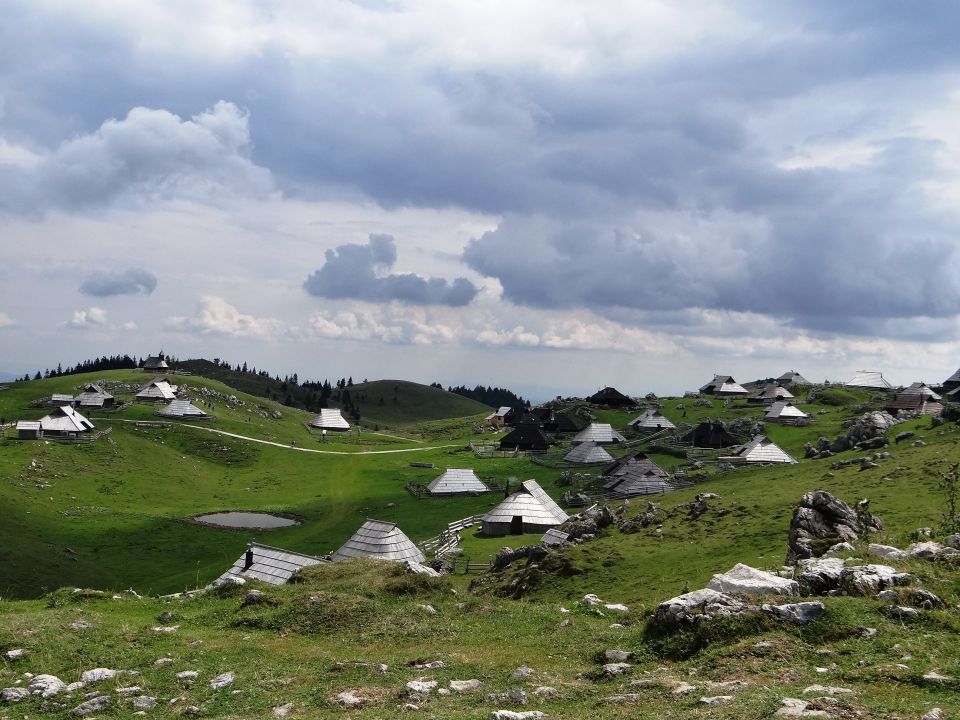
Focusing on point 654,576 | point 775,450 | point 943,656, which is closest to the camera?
point 943,656

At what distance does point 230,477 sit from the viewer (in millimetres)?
98938

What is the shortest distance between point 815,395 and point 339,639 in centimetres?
13676

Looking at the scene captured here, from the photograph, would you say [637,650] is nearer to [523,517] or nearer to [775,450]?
Answer: [523,517]

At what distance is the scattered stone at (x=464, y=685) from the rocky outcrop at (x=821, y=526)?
52.2 ft

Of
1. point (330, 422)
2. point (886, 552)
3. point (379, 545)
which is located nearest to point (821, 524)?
point (886, 552)

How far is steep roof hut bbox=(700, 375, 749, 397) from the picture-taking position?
15825 centimetres

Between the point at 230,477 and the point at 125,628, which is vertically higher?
the point at 125,628

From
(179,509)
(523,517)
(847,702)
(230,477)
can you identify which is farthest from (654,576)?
(230,477)

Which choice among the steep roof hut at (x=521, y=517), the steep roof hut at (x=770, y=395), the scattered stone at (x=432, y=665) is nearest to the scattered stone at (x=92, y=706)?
the scattered stone at (x=432, y=665)

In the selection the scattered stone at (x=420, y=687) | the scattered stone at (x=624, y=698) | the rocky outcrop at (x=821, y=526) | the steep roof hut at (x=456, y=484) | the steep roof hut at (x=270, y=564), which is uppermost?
the rocky outcrop at (x=821, y=526)

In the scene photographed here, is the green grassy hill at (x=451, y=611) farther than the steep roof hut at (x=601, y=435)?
No

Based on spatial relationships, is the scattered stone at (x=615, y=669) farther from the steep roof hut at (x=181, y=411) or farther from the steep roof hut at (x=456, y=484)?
the steep roof hut at (x=181, y=411)

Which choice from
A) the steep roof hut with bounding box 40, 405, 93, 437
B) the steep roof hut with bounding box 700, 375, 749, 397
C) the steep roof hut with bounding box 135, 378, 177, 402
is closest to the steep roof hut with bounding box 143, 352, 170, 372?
the steep roof hut with bounding box 135, 378, 177, 402

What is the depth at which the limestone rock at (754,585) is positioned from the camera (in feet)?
63.3
